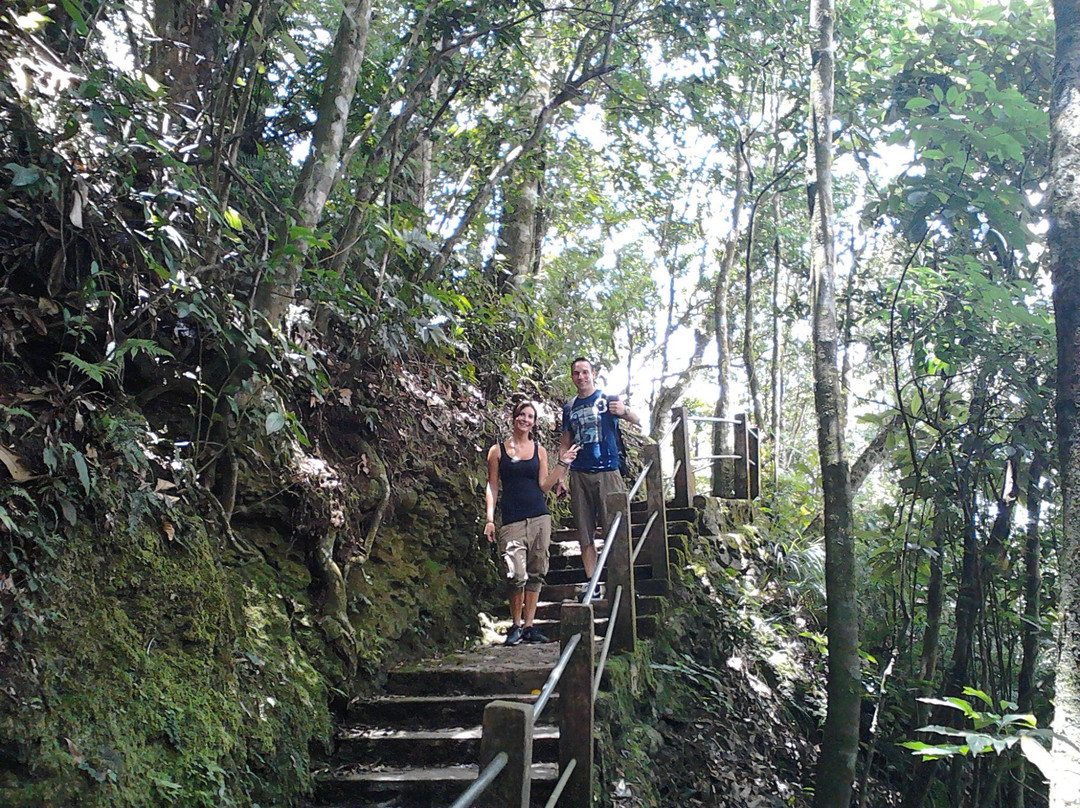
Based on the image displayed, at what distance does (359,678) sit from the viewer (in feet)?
16.8

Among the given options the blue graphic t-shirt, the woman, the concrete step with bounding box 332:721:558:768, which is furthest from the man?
the concrete step with bounding box 332:721:558:768

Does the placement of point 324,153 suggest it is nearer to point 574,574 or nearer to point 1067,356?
point 1067,356

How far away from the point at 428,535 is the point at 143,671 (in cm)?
322

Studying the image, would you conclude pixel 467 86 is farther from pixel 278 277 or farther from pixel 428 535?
pixel 428 535

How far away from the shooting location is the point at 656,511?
22.6 feet

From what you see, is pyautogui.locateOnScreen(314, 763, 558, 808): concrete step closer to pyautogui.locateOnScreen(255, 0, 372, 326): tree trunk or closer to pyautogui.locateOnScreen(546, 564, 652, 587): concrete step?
pyautogui.locateOnScreen(255, 0, 372, 326): tree trunk

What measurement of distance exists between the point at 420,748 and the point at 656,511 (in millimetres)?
3142

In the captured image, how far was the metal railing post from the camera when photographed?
6798mm

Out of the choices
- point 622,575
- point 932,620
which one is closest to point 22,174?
point 622,575

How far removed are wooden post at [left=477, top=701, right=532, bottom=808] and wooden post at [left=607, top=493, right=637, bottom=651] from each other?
9.68 feet

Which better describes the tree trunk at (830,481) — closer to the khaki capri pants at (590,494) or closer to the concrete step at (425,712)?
the khaki capri pants at (590,494)

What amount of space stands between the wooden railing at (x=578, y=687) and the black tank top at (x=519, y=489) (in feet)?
2.00

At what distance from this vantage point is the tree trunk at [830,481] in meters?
5.17

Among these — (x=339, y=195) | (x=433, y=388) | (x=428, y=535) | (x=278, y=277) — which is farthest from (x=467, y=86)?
(x=428, y=535)
